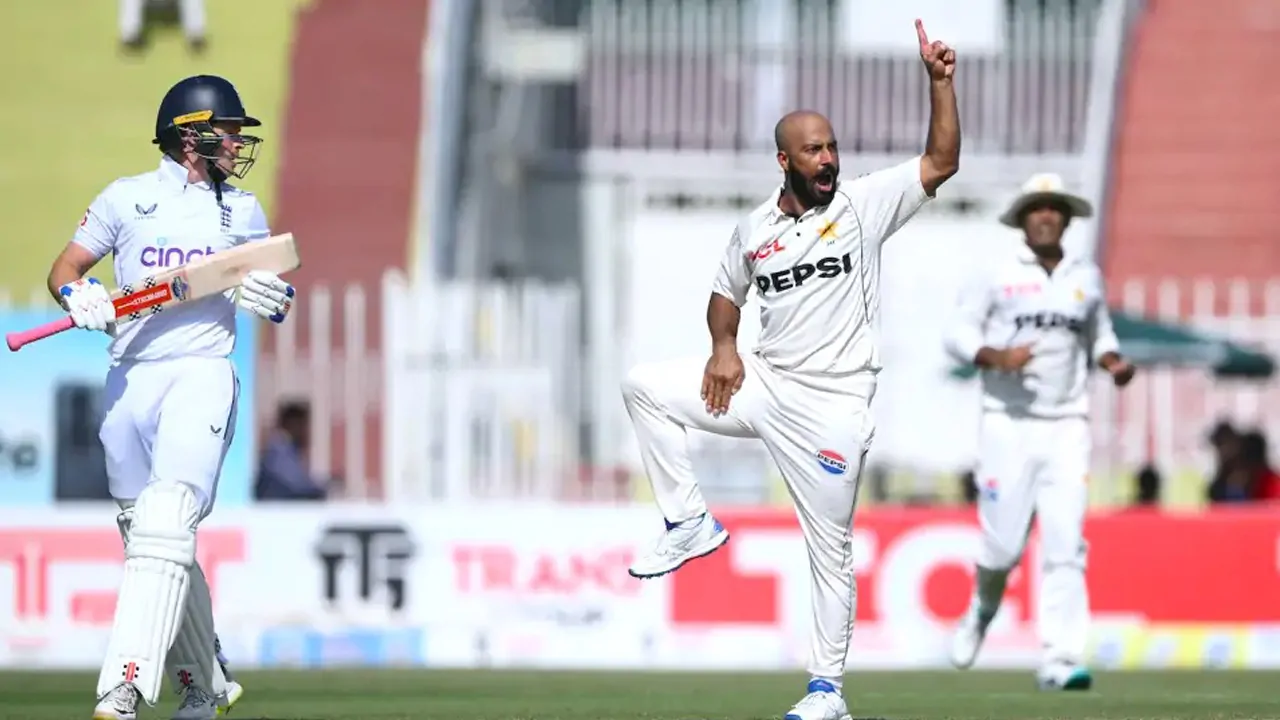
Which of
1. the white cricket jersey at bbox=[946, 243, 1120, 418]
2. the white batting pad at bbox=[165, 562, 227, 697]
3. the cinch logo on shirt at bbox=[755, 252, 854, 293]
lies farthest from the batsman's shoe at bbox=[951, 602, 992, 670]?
the white batting pad at bbox=[165, 562, 227, 697]

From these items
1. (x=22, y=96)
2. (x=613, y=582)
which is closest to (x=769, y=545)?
(x=613, y=582)

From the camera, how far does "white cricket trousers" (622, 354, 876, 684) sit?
29.8 feet

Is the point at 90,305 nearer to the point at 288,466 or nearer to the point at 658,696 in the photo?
the point at 658,696

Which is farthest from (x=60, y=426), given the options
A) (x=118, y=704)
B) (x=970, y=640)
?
(x=118, y=704)

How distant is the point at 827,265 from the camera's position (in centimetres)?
897

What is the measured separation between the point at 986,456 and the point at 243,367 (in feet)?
15.6

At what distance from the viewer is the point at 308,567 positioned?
591 inches

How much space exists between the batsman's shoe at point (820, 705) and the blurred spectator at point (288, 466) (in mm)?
7112

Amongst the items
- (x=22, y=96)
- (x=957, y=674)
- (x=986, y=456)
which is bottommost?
(x=957, y=674)

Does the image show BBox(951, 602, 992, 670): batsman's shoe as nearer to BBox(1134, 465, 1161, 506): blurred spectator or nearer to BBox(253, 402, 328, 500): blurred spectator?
BBox(253, 402, 328, 500): blurred spectator

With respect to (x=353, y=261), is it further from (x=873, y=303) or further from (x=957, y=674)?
(x=873, y=303)

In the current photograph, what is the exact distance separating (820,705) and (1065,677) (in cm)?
304

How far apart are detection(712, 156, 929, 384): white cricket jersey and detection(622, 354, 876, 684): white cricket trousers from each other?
4.0 inches

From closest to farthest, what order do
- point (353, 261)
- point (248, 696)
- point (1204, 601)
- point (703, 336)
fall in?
point (248, 696) → point (1204, 601) → point (703, 336) → point (353, 261)
